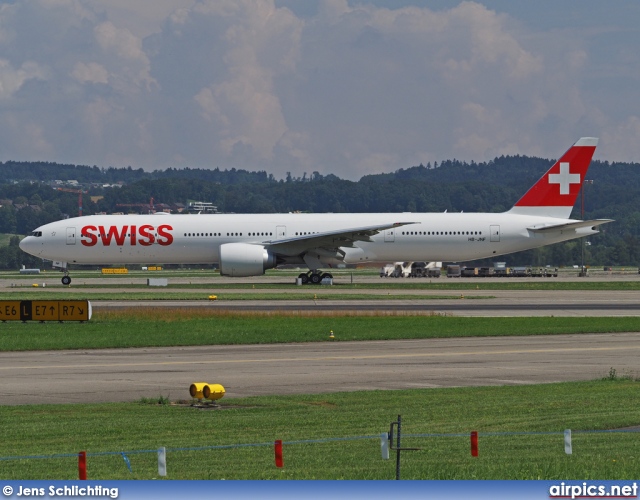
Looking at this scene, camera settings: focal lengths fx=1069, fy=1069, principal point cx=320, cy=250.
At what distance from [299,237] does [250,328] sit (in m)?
29.9

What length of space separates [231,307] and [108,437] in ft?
110

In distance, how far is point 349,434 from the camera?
56.5 feet

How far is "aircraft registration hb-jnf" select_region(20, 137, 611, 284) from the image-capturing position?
228ft

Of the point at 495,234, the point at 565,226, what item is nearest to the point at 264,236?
the point at 495,234

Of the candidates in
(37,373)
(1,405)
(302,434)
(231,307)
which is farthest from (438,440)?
(231,307)

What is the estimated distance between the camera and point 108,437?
17078 millimetres

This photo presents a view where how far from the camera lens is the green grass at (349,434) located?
13703 mm

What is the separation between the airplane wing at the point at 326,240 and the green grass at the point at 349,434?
141 ft

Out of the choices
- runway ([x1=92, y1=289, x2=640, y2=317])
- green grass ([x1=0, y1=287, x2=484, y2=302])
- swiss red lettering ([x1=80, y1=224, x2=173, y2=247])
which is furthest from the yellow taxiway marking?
swiss red lettering ([x1=80, y1=224, x2=173, y2=247])

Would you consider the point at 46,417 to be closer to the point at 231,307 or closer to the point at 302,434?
the point at 302,434

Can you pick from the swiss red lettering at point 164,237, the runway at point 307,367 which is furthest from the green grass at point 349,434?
the swiss red lettering at point 164,237

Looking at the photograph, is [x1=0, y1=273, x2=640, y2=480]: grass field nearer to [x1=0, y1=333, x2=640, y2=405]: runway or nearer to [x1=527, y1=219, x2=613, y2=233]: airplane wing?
[x1=0, y1=333, x2=640, y2=405]: runway

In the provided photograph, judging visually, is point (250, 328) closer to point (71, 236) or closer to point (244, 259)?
point (244, 259)

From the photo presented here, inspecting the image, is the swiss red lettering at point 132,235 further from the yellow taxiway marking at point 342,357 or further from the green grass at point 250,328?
the yellow taxiway marking at point 342,357
